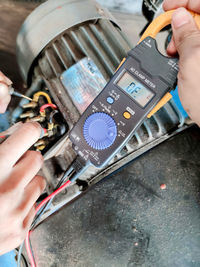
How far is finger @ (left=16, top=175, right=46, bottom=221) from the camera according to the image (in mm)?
565

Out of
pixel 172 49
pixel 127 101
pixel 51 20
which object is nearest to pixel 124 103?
pixel 127 101

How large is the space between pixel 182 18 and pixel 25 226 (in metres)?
0.57

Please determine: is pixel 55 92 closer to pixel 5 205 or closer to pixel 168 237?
pixel 5 205

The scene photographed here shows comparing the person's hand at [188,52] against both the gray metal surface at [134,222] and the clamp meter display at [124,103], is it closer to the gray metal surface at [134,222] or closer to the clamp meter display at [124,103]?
the clamp meter display at [124,103]

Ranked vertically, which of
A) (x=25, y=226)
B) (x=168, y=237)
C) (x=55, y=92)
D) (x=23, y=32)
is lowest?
(x=168, y=237)

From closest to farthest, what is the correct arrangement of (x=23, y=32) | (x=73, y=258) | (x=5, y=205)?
(x=5, y=205)
(x=73, y=258)
(x=23, y=32)

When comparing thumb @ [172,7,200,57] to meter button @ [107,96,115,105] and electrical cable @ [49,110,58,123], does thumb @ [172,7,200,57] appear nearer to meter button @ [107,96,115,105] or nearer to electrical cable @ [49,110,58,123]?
meter button @ [107,96,115,105]

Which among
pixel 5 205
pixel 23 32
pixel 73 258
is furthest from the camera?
pixel 23 32

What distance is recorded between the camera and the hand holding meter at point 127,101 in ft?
1.93

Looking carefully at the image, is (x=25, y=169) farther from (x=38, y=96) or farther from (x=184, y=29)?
(x=184, y=29)

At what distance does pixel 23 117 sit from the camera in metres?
0.79

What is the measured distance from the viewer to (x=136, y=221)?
74 centimetres

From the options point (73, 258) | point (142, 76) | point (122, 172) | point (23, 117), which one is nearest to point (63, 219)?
point (73, 258)

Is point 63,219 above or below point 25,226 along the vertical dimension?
below
